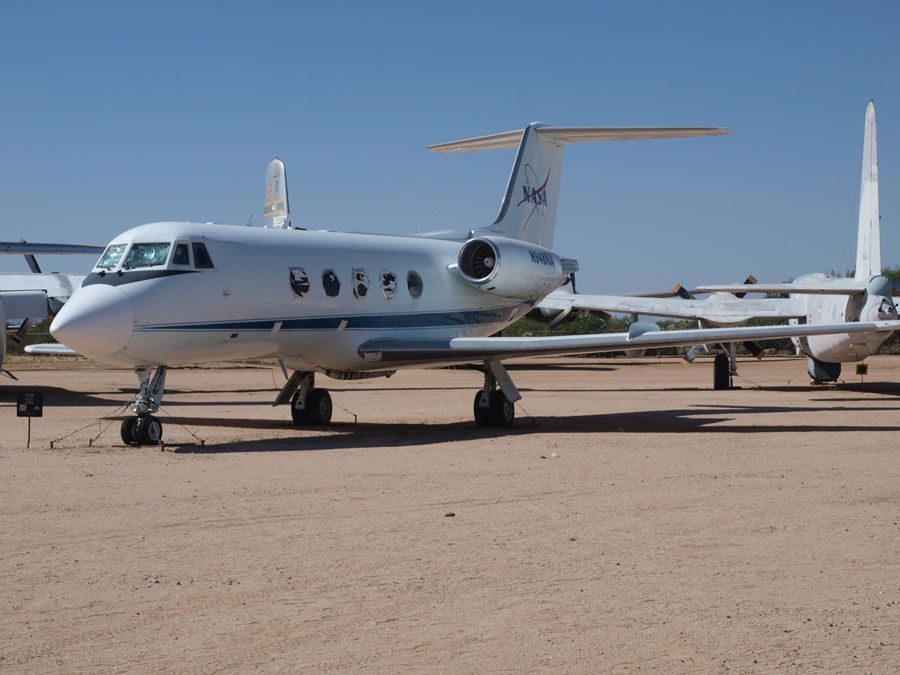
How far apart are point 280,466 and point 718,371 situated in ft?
61.7

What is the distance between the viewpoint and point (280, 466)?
12562mm

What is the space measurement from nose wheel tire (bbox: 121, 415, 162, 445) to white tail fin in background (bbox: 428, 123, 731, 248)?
9.11 m

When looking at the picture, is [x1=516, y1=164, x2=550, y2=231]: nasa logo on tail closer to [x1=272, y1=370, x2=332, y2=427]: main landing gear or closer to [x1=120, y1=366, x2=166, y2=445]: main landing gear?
[x1=272, y1=370, x2=332, y2=427]: main landing gear

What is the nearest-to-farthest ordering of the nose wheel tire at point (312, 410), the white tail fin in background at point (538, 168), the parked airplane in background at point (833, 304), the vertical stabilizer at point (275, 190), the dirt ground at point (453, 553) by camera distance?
1. the dirt ground at point (453, 553)
2. the nose wheel tire at point (312, 410)
3. the white tail fin in background at point (538, 168)
4. the parked airplane in background at point (833, 304)
5. the vertical stabilizer at point (275, 190)

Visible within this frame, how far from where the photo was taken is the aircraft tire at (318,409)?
18.7m

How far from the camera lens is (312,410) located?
61.3 feet

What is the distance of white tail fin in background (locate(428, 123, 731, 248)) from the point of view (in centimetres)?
2127

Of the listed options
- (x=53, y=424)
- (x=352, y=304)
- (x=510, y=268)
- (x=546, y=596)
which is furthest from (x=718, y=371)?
(x=546, y=596)

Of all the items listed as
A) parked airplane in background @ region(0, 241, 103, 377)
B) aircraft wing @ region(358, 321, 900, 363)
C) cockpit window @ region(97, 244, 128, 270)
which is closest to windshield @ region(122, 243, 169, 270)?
cockpit window @ region(97, 244, 128, 270)

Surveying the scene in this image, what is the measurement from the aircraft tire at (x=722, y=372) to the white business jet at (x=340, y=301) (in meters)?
7.87

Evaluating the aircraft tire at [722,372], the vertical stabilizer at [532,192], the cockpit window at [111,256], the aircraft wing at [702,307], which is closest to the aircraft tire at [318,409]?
the cockpit window at [111,256]

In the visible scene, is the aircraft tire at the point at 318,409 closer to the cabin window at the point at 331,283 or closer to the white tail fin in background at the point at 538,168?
the cabin window at the point at 331,283

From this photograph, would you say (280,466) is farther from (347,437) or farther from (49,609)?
(49,609)

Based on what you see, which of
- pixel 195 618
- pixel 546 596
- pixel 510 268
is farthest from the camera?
pixel 510 268
